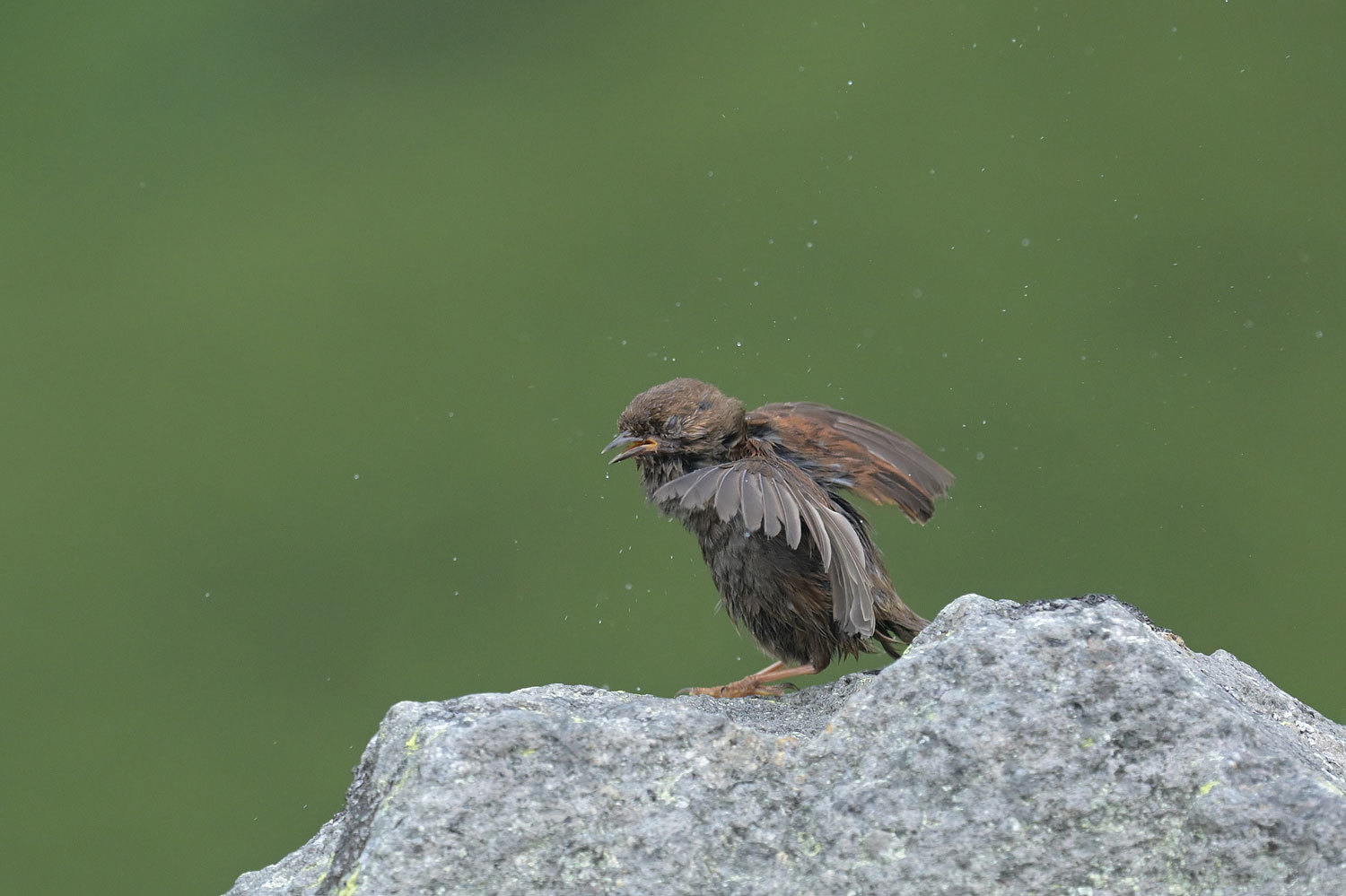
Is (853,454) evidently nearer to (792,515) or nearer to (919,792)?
(792,515)

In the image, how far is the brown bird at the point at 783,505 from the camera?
121 inches

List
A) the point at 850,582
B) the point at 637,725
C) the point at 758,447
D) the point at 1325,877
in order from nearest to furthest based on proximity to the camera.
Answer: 1. the point at 1325,877
2. the point at 637,725
3. the point at 850,582
4. the point at 758,447

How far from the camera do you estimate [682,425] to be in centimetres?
356

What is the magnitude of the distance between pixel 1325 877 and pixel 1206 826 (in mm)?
159

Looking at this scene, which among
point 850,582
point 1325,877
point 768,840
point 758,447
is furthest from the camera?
point 758,447

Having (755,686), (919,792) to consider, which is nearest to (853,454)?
(755,686)

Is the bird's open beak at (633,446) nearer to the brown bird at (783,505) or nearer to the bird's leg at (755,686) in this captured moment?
the brown bird at (783,505)

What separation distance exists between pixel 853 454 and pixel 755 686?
76 centimetres

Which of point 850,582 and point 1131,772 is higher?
point 850,582

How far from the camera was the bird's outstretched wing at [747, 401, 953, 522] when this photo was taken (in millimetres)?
3688

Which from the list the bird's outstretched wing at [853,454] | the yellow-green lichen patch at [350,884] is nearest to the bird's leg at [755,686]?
the bird's outstretched wing at [853,454]

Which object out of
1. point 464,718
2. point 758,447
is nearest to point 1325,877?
point 464,718

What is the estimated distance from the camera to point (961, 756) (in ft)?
6.84

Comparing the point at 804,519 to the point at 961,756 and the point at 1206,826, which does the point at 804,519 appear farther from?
the point at 1206,826
